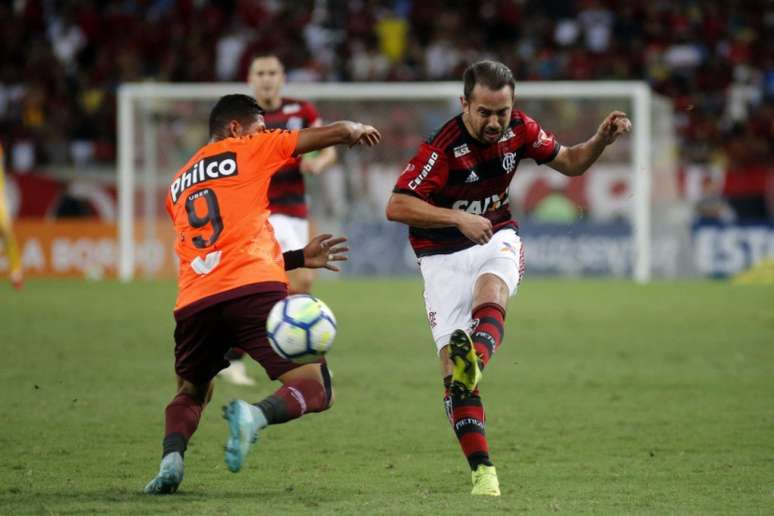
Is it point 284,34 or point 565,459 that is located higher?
point 284,34

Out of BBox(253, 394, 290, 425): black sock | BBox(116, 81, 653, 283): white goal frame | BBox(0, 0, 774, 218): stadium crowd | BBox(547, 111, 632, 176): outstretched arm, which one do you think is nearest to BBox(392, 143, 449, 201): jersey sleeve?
BBox(547, 111, 632, 176): outstretched arm

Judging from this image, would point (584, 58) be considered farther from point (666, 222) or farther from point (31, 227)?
point (31, 227)

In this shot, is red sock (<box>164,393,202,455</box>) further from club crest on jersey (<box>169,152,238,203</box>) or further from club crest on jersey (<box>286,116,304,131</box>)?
club crest on jersey (<box>286,116,304,131</box>)

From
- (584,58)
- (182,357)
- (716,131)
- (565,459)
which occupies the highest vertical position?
(584,58)

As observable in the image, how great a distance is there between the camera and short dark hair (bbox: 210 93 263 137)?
697 cm

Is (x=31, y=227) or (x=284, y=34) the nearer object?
(x=31, y=227)

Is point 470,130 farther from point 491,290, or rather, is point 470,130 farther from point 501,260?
point 491,290

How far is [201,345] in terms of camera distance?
678 centimetres

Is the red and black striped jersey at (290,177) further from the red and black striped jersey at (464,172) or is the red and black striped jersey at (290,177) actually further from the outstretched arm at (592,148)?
the outstretched arm at (592,148)

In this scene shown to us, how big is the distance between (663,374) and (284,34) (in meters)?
17.2

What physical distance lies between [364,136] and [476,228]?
2.32ft

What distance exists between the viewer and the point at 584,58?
26156 mm

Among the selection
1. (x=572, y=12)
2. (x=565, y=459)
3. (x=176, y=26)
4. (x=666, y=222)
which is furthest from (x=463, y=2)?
(x=565, y=459)

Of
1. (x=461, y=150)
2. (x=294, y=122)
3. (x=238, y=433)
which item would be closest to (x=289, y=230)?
(x=294, y=122)
